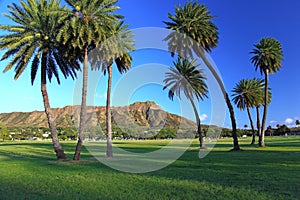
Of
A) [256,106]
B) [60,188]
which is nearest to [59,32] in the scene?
[60,188]

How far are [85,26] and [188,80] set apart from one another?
28.2 metres

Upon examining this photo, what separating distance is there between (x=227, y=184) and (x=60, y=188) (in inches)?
308

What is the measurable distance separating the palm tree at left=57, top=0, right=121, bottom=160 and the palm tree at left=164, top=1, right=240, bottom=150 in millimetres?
16225

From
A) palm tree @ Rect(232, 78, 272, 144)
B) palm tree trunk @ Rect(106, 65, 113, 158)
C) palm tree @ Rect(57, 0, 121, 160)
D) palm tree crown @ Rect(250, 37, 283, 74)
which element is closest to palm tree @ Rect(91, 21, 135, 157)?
palm tree trunk @ Rect(106, 65, 113, 158)

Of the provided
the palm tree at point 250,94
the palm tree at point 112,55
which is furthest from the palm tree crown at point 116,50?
the palm tree at point 250,94

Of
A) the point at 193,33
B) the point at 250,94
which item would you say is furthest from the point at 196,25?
the point at 250,94

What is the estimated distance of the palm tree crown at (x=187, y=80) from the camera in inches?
2111

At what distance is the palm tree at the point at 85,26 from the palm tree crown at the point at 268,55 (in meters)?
34.5

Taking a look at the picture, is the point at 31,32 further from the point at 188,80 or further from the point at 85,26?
the point at 188,80

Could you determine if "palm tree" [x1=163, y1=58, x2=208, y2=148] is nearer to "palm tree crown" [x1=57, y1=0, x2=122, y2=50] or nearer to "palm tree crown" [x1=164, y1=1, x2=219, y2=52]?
"palm tree crown" [x1=164, y1=1, x2=219, y2=52]

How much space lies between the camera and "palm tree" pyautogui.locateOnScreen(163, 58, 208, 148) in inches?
2106

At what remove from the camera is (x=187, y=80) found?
54344mm

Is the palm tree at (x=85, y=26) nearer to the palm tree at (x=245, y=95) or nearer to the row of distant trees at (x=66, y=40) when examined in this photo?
the row of distant trees at (x=66, y=40)

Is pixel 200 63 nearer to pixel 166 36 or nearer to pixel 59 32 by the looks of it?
pixel 166 36
